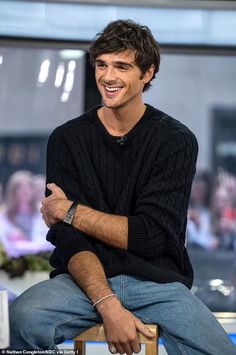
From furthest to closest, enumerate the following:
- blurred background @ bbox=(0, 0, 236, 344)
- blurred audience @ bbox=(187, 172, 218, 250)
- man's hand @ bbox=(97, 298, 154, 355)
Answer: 1. blurred audience @ bbox=(187, 172, 218, 250)
2. blurred background @ bbox=(0, 0, 236, 344)
3. man's hand @ bbox=(97, 298, 154, 355)

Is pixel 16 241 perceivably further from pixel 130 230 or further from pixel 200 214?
pixel 130 230

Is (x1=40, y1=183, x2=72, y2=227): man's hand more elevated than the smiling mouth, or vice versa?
the smiling mouth

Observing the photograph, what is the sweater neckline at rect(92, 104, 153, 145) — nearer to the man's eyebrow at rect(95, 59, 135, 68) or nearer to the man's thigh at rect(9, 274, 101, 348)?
the man's eyebrow at rect(95, 59, 135, 68)

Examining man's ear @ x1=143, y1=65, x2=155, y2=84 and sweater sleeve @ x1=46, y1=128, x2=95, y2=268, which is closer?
sweater sleeve @ x1=46, y1=128, x2=95, y2=268

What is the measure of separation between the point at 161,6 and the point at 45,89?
5.58 feet

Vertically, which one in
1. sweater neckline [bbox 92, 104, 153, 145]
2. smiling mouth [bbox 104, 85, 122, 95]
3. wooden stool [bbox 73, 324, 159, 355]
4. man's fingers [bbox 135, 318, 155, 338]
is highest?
smiling mouth [bbox 104, 85, 122, 95]

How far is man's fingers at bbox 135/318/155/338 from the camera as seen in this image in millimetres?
2582

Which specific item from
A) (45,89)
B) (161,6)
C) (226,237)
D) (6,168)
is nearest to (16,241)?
(6,168)

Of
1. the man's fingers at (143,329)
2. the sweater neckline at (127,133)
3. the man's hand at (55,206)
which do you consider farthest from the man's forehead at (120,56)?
the man's fingers at (143,329)

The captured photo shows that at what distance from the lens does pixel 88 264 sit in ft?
8.60

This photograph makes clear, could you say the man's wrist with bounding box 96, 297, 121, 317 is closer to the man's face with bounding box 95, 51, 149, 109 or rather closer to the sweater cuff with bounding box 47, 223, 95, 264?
the sweater cuff with bounding box 47, 223, 95, 264

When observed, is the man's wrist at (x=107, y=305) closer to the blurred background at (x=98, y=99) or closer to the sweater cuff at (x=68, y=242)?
the sweater cuff at (x=68, y=242)

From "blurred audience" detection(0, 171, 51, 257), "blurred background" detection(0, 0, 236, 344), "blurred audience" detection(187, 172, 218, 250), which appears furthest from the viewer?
"blurred audience" detection(187, 172, 218, 250)

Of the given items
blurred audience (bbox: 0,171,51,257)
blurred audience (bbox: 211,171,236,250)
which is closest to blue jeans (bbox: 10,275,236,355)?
blurred audience (bbox: 0,171,51,257)
